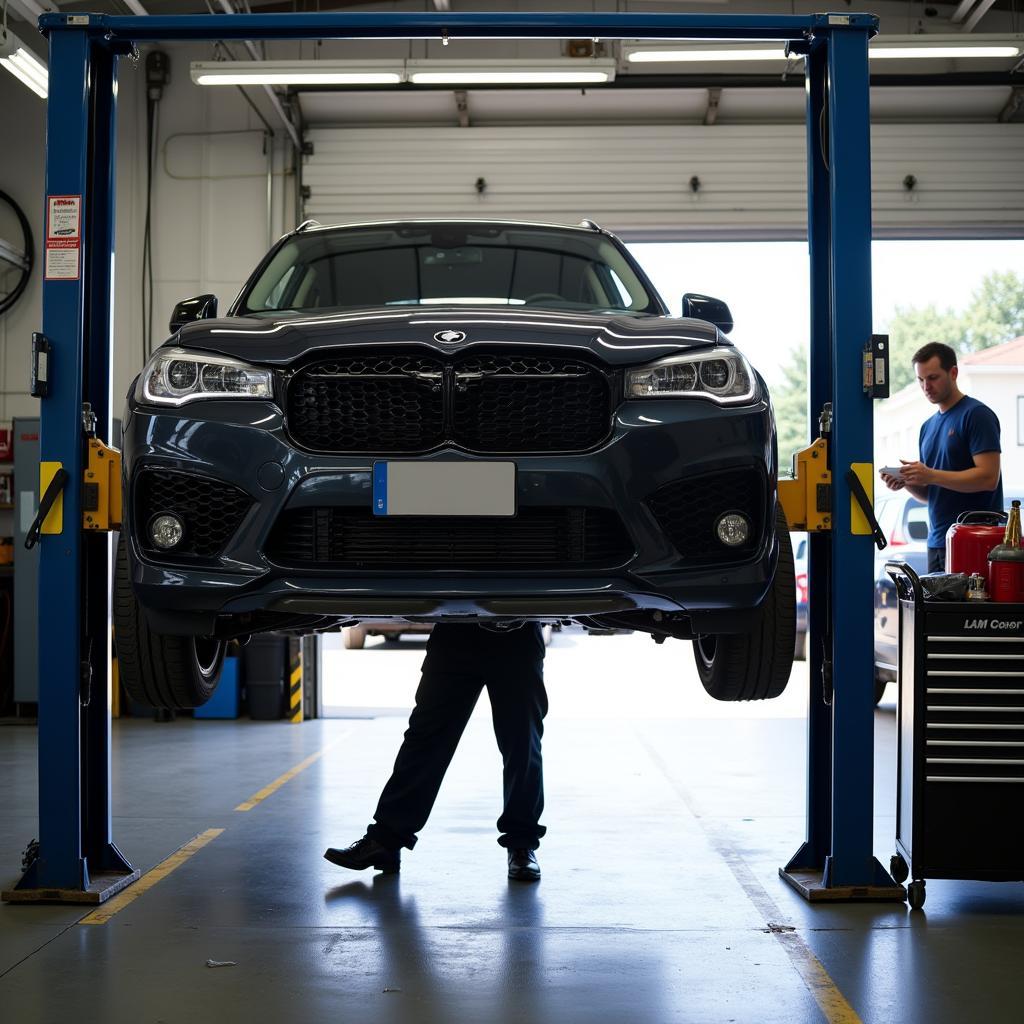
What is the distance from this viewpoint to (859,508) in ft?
11.8

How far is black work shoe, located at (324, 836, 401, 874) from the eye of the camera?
393 centimetres

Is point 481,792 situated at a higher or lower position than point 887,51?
lower

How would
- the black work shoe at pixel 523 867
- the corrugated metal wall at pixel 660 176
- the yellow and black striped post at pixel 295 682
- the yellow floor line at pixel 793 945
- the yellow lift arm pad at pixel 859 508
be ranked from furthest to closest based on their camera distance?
the corrugated metal wall at pixel 660 176 < the yellow and black striped post at pixel 295 682 < the black work shoe at pixel 523 867 < the yellow lift arm pad at pixel 859 508 < the yellow floor line at pixel 793 945

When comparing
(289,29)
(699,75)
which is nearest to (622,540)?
(289,29)

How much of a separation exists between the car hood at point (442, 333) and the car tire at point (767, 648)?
2.29 feet

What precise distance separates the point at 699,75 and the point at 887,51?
1893mm

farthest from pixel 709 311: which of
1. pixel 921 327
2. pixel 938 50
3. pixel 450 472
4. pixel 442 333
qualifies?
pixel 921 327

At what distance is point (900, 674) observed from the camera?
374 cm

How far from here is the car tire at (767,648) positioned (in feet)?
11.1

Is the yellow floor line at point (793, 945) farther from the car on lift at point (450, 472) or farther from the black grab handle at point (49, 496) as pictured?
the black grab handle at point (49, 496)

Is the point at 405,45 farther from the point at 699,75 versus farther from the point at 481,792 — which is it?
the point at 481,792

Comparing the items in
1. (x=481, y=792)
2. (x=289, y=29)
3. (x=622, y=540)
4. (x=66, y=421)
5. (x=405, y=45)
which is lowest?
(x=481, y=792)

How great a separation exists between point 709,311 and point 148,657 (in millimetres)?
A: 1910

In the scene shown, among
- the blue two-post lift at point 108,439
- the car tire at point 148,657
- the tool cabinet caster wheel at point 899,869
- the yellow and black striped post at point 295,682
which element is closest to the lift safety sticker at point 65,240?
the blue two-post lift at point 108,439
